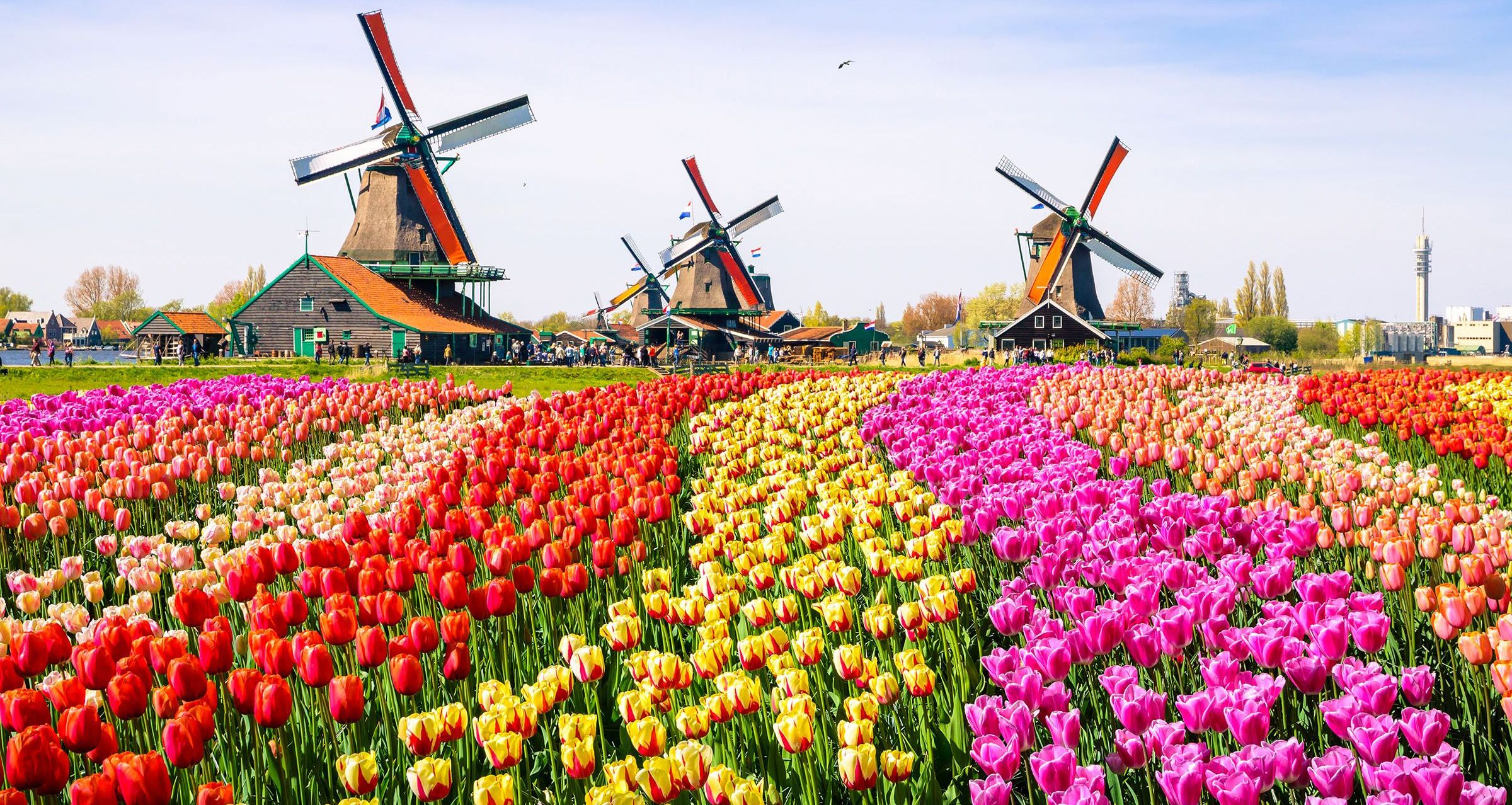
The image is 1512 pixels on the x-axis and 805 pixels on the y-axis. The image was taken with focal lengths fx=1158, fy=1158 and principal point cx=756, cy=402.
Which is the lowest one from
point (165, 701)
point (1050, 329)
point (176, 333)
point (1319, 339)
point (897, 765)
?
point (897, 765)

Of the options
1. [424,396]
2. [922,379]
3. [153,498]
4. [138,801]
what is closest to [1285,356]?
[922,379]

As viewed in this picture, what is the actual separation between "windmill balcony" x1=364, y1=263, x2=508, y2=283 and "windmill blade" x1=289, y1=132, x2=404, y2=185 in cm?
436

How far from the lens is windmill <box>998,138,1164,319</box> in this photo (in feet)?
189

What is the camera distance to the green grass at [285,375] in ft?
84.4

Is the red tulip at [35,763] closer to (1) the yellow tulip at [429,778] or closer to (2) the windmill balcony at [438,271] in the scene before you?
(1) the yellow tulip at [429,778]

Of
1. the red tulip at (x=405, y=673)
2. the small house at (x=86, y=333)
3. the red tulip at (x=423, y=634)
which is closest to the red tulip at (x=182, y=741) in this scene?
the red tulip at (x=405, y=673)

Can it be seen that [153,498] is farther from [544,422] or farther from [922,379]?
[922,379]

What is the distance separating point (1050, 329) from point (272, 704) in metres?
58.7

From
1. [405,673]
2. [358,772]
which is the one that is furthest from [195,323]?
[358,772]

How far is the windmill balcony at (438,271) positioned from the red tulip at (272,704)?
4738cm

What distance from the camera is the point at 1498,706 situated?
3951 millimetres

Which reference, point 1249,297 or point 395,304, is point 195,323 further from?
point 1249,297

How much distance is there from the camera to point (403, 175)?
48.3 metres

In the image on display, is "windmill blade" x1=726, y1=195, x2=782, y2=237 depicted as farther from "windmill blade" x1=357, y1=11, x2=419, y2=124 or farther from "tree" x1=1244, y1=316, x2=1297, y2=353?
"tree" x1=1244, y1=316, x2=1297, y2=353
